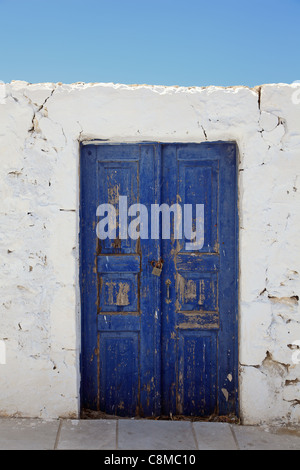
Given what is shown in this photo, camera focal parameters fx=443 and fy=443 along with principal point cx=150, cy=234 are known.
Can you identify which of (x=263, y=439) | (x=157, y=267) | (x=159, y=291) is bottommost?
(x=263, y=439)

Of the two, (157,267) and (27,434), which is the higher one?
(157,267)

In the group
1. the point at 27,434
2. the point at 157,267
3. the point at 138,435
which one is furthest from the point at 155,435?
the point at 157,267

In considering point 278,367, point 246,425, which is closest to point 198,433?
point 246,425

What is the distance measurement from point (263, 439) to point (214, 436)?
0.31m

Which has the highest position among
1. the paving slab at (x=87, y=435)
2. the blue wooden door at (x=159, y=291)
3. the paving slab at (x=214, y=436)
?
the blue wooden door at (x=159, y=291)

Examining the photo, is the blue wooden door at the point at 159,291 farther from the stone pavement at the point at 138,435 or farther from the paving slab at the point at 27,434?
the paving slab at the point at 27,434

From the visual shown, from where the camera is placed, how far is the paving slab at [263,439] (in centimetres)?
271

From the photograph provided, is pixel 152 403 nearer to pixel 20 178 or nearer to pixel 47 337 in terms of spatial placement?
pixel 47 337

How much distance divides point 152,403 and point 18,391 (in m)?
0.94

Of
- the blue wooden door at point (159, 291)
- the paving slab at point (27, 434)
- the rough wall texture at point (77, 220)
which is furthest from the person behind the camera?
the blue wooden door at point (159, 291)

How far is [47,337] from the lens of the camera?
3.03 meters

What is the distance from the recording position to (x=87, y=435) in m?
2.80

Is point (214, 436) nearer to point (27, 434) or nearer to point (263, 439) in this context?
point (263, 439)

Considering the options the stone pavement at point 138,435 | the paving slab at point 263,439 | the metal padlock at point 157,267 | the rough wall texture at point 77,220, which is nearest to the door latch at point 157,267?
the metal padlock at point 157,267
